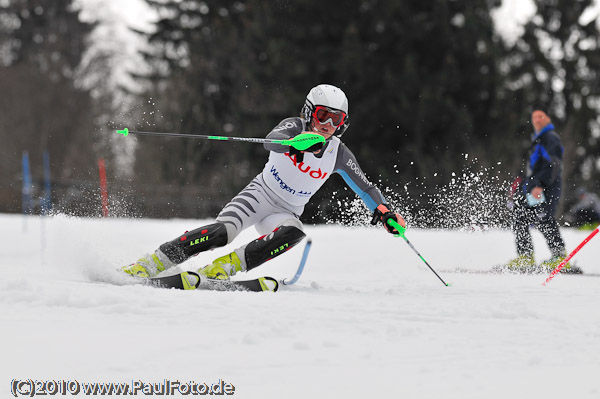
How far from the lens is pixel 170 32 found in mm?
24391

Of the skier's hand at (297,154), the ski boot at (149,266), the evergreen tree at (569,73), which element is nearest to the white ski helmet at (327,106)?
the skier's hand at (297,154)

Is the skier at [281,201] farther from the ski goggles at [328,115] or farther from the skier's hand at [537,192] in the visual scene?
the skier's hand at [537,192]

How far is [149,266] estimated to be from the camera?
15.6 feet

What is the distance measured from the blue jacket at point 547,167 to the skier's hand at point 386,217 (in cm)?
269

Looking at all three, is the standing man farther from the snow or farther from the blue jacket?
the snow

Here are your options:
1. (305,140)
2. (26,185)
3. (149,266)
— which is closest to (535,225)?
(305,140)

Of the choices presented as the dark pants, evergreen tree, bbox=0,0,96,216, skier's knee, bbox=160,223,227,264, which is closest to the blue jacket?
the dark pants

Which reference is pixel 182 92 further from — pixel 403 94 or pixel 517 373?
pixel 517 373

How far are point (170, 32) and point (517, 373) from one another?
76.9 feet

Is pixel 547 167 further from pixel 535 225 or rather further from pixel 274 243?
pixel 274 243

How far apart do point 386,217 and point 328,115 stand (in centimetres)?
87

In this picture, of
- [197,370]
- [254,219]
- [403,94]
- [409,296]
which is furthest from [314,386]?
[403,94]

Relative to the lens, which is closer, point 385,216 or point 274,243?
point 274,243

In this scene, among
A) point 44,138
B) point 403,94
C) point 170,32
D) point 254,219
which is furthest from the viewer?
point 44,138
